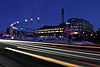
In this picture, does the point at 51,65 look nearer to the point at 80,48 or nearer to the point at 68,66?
the point at 68,66

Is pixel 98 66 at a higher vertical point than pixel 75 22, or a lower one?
lower

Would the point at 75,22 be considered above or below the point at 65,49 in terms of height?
above

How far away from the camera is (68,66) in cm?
1416

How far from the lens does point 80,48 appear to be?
2248 centimetres

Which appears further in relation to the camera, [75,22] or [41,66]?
A: [75,22]

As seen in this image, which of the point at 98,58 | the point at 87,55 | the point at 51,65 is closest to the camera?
the point at 51,65

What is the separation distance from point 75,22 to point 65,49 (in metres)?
154

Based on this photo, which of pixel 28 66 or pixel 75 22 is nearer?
pixel 28 66

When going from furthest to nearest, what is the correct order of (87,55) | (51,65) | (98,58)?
(87,55) → (98,58) → (51,65)

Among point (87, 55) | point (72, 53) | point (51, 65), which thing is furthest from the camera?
point (72, 53)

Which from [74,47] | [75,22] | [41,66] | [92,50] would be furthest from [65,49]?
[75,22]

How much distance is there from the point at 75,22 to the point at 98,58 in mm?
161021

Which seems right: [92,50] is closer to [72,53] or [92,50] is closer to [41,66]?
[72,53]

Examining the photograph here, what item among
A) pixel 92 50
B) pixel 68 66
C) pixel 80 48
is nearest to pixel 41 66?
pixel 68 66
